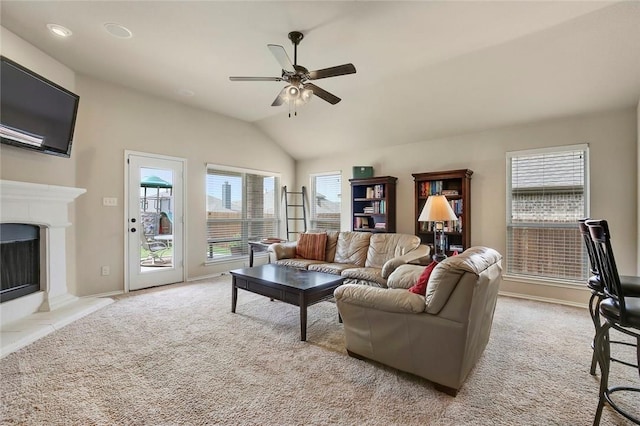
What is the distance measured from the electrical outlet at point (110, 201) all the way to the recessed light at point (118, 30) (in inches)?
85.0

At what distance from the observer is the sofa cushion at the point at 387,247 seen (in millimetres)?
3998

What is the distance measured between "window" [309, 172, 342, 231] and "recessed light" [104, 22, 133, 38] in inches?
163

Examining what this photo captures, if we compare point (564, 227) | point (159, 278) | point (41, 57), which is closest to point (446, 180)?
point (564, 227)

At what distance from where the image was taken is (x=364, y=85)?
13.8 ft

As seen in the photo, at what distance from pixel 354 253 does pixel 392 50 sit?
8.69 ft

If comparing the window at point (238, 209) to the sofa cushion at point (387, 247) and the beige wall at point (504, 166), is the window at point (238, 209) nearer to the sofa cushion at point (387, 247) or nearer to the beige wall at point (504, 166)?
the beige wall at point (504, 166)

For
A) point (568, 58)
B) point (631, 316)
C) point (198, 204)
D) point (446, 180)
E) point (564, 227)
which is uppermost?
point (568, 58)

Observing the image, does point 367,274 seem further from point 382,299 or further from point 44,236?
point 44,236

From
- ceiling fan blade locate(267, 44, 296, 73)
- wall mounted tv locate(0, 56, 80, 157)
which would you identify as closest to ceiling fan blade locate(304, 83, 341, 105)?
ceiling fan blade locate(267, 44, 296, 73)

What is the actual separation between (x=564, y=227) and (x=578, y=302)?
3.19 ft

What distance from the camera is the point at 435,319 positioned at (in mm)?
1876

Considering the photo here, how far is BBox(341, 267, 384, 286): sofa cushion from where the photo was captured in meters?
3.49

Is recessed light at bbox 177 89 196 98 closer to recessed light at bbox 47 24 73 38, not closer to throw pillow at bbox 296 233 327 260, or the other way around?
recessed light at bbox 47 24 73 38

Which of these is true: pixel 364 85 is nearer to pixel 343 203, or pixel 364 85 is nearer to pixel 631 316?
pixel 343 203
